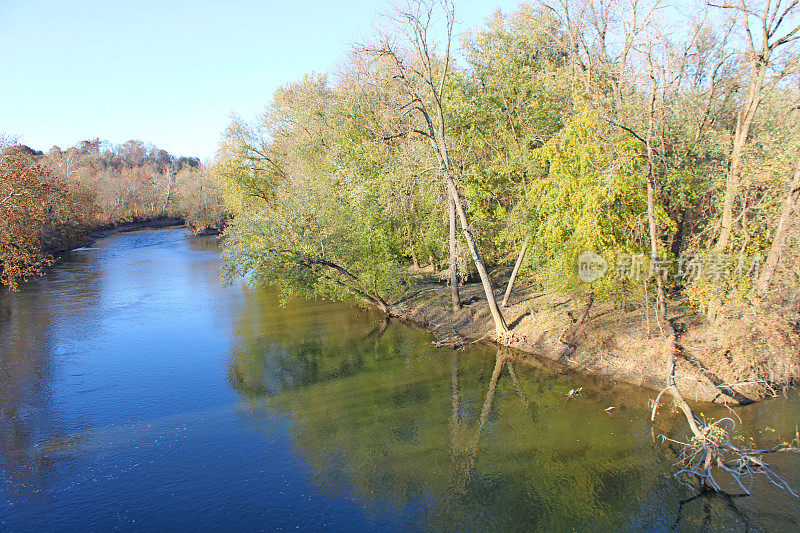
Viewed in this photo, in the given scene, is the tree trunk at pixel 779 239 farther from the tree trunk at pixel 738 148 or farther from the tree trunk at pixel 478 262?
the tree trunk at pixel 478 262

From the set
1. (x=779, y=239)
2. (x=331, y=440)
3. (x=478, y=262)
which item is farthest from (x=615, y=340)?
(x=331, y=440)

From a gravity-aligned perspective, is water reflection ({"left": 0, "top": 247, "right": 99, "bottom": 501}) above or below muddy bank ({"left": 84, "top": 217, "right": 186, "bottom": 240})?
below

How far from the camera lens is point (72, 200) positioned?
123 feet

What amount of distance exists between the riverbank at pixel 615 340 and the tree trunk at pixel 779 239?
61.2 inches

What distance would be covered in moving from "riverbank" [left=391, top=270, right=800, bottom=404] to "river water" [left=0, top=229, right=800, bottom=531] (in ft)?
2.60

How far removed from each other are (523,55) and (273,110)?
30.3 metres

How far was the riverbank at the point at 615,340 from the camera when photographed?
15.0m

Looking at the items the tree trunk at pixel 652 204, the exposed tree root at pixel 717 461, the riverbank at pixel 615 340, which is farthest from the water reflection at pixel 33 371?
the tree trunk at pixel 652 204

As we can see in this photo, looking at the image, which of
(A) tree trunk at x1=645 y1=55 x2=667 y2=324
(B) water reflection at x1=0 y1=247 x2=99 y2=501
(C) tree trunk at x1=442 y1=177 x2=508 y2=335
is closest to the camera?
(B) water reflection at x1=0 y1=247 x2=99 y2=501

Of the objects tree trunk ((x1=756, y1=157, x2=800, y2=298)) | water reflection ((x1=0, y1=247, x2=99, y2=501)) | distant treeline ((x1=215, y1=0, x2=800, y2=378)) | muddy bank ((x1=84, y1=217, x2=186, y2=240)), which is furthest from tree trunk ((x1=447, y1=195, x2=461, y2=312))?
muddy bank ((x1=84, y1=217, x2=186, y2=240))

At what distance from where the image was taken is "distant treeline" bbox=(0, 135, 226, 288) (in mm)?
27125

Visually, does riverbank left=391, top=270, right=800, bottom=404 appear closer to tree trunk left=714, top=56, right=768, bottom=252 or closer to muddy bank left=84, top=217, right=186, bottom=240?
tree trunk left=714, top=56, right=768, bottom=252

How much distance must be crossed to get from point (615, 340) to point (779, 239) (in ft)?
20.2

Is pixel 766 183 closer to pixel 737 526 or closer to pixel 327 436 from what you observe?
pixel 737 526
